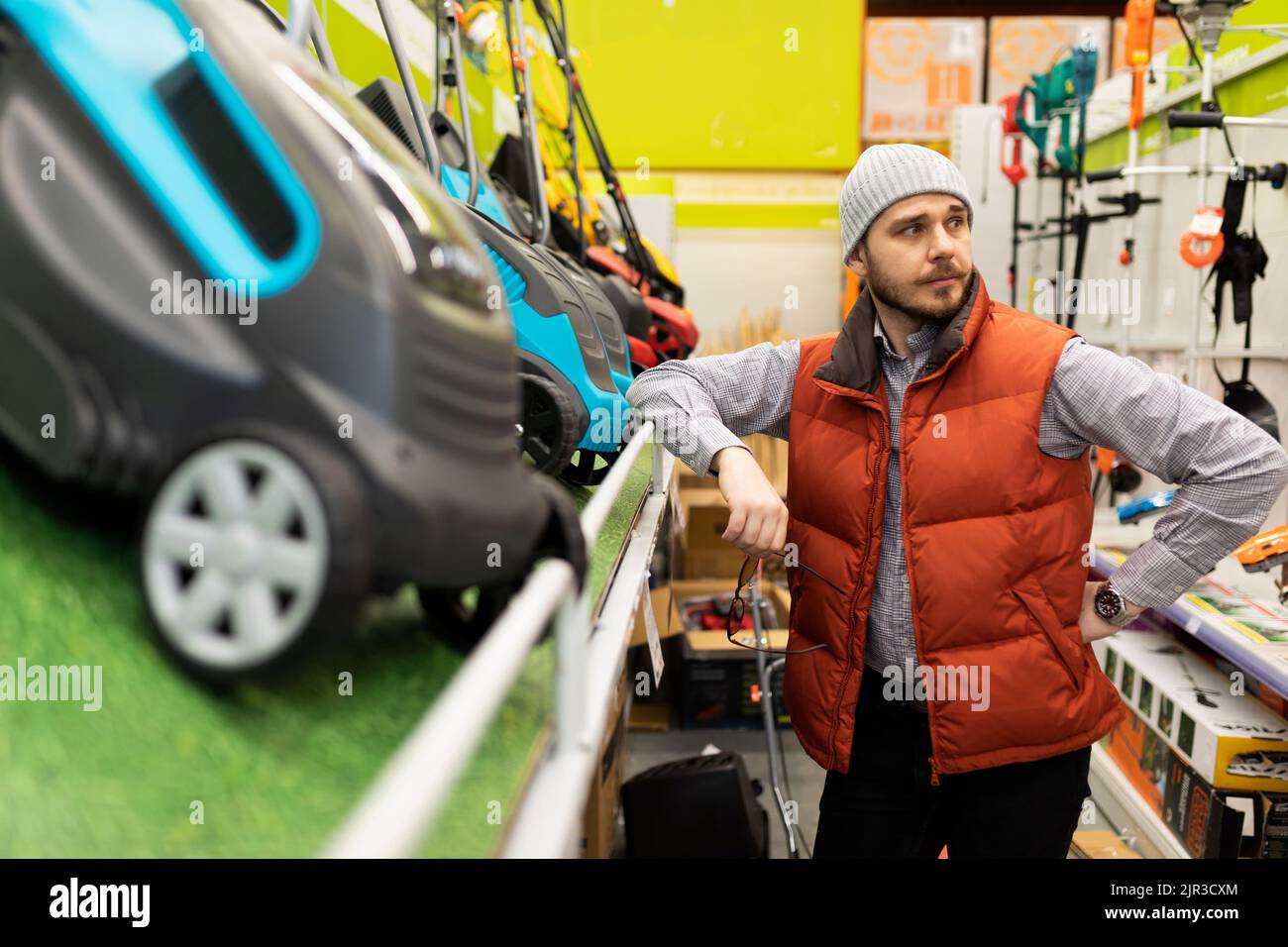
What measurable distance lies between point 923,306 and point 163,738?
118 centimetres

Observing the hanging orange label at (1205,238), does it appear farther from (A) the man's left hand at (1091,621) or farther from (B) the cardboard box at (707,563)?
(B) the cardboard box at (707,563)

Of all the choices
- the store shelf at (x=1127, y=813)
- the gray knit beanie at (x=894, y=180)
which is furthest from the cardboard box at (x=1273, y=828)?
the gray knit beanie at (x=894, y=180)

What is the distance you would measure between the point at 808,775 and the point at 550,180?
7.24 ft

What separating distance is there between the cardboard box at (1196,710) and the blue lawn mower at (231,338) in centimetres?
231

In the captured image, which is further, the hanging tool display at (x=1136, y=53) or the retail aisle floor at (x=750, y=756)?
the hanging tool display at (x=1136, y=53)

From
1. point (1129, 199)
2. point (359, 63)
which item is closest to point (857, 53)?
point (1129, 199)

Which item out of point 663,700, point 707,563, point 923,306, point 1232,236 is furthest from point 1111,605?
point 707,563

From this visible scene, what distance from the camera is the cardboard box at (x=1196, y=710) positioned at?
2242 mm

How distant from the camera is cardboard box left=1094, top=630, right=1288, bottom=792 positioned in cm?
224

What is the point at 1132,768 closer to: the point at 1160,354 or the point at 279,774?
the point at 1160,354

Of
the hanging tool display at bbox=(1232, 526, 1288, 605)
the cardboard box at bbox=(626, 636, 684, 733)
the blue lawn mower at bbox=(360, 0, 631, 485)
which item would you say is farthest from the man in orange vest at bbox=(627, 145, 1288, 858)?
the cardboard box at bbox=(626, 636, 684, 733)

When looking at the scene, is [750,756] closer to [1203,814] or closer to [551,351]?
[1203,814]

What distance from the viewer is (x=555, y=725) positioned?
0.70m

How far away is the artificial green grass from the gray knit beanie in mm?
1033
